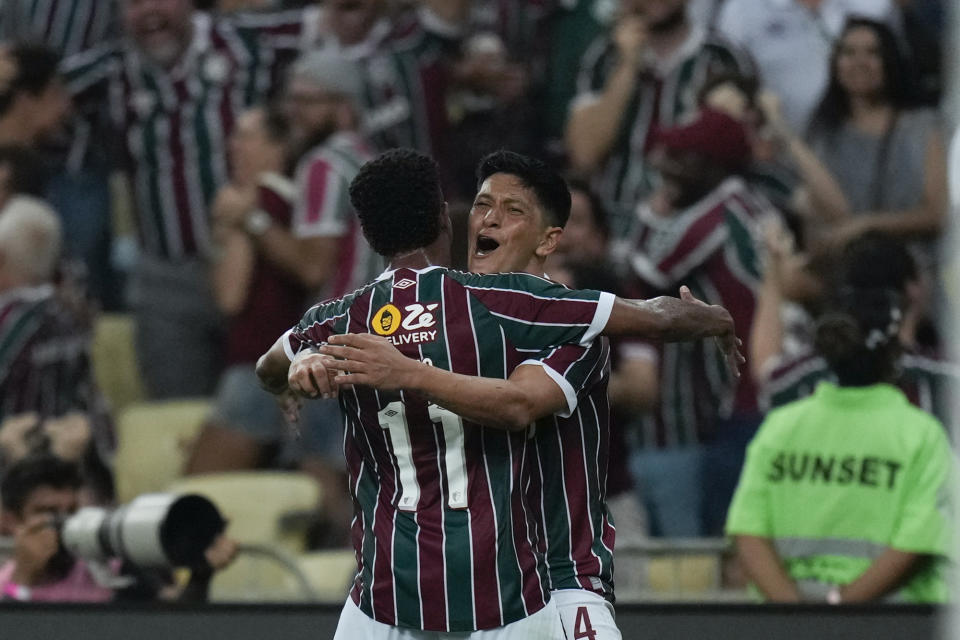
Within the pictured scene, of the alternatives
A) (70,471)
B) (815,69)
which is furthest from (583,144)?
(70,471)

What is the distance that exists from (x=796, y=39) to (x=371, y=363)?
4711 millimetres

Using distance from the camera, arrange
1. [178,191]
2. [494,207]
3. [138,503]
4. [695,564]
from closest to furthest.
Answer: [494,207]
[138,503]
[695,564]
[178,191]

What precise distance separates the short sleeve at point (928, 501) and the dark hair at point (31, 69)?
471cm

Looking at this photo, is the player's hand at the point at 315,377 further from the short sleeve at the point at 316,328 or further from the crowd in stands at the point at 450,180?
the crowd in stands at the point at 450,180

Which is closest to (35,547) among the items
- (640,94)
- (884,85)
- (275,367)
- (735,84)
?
(275,367)

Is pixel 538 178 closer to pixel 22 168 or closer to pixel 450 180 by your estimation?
pixel 450 180

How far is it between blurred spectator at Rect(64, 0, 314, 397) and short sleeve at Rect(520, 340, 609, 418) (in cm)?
466

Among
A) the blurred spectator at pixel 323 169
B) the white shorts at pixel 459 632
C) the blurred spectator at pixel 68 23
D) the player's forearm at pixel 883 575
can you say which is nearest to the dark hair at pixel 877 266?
the player's forearm at pixel 883 575

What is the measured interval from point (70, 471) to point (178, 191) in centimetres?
245

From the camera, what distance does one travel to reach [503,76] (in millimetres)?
7977

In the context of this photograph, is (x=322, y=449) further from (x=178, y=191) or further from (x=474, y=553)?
(x=474, y=553)

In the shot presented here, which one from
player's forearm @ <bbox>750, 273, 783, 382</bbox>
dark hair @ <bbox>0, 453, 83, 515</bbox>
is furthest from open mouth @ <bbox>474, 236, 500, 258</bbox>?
player's forearm @ <bbox>750, 273, 783, 382</bbox>

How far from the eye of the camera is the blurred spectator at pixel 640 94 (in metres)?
7.55

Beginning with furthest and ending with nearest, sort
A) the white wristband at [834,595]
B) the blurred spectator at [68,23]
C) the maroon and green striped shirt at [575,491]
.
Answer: the blurred spectator at [68,23] < the white wristband at [834,595] < the maroon and green striped shirt at [575,491]
